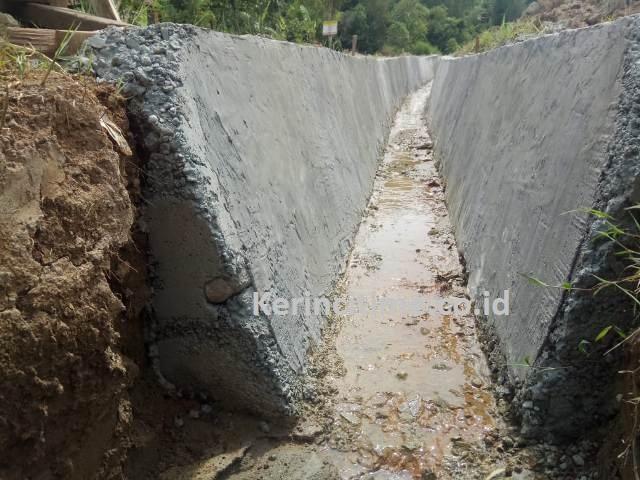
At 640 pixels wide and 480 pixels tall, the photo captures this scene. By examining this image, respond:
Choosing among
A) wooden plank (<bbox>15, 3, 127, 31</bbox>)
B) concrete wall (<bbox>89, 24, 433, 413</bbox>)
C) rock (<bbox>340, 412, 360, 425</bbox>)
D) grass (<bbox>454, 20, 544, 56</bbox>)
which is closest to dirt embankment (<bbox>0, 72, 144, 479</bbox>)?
concrete wall (<bbox>89, 24, 433, 413</bbox>)

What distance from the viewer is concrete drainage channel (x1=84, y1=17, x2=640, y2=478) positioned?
1.99 metres

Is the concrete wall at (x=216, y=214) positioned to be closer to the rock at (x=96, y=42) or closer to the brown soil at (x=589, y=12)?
the rock at (x=96, y=42)

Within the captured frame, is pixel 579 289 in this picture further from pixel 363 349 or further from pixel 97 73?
pixel 97 73

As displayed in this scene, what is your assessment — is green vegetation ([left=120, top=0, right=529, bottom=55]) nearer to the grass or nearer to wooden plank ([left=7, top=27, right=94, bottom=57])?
the grass

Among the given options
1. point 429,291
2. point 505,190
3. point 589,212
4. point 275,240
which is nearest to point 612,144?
point 589,212

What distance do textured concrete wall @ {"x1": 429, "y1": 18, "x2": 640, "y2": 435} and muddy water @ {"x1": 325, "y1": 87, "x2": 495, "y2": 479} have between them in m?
0.23

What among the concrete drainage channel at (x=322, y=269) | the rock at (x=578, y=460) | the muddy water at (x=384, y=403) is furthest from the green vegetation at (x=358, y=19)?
the rock at (x=578, y=460)

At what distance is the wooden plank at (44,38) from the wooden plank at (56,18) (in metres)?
0.68

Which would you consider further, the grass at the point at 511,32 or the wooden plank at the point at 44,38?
the grass at the point at 511,32

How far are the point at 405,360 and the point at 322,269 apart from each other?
0.80 metres

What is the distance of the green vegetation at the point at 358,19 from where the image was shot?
6.32 metres

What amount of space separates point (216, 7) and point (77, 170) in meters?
7.05

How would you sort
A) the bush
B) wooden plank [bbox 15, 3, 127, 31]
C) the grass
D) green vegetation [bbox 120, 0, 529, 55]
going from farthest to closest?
1. the bush
2. green vegetation [bbox 120, 0, 529, 55]
3. the grass
4. wooden plank [bbox 15, 3, 127, 31]

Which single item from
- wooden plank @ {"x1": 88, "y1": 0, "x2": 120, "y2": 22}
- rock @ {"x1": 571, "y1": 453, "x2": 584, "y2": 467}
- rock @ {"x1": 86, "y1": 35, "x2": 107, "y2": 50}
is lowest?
rock @ {"x1": 571, "y1": 453, "x2": 584, "y2": 467}
